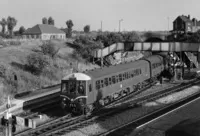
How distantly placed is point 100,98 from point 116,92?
2.62 m

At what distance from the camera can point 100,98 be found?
19922 millimetres

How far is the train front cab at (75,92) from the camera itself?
59.3 feet

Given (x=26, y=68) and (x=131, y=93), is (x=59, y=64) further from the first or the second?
(x=131, y=93)

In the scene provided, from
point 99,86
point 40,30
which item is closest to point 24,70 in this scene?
point 99,86

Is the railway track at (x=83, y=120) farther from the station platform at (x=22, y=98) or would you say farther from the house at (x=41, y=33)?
the house at (x=41, y=33)

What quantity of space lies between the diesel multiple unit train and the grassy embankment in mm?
→ 7971

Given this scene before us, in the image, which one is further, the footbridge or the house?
the house

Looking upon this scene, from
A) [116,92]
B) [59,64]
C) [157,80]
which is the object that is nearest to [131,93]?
[116,92]

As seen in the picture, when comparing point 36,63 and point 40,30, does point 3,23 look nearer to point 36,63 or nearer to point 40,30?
point 40,30

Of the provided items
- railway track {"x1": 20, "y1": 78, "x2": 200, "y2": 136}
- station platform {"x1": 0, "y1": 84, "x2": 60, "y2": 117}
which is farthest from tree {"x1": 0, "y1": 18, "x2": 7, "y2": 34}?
railway track {"x1": 20, "y1": 78, "x2": 200, "y2": 136}

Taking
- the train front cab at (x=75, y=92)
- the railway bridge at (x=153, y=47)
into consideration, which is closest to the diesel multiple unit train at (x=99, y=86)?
the train front cab at (x=75, y=92)

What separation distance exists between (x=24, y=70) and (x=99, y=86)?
50.6 ft

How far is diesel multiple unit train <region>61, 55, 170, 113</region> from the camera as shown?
1817 centimetres

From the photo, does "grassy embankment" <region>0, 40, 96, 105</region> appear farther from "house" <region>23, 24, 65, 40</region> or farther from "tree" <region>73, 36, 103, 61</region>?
"house" <region>23, 24, 65, 40</region>
